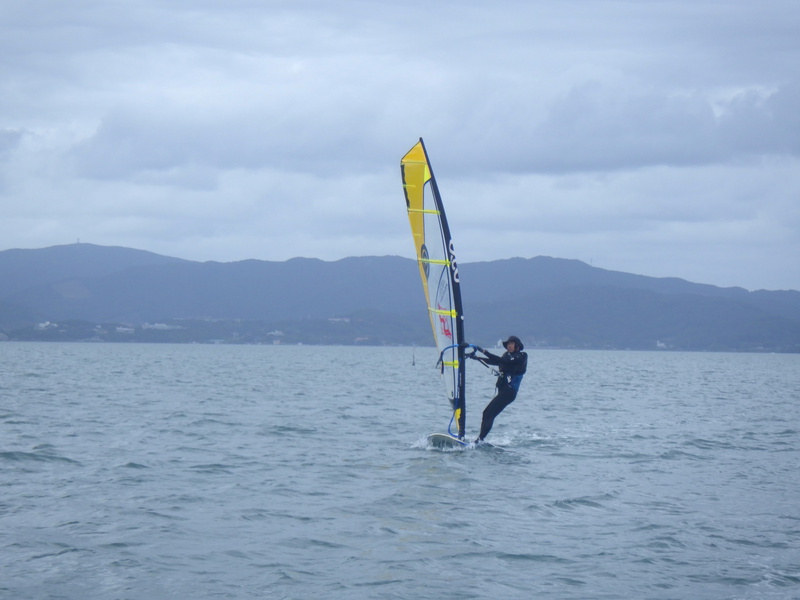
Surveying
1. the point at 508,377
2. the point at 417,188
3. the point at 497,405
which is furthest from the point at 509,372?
the point at 417,188

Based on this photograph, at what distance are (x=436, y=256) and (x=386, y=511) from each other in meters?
5.11

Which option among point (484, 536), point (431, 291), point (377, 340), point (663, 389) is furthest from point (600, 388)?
point (377, 340)

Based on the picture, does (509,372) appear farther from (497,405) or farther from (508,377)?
(497,405)

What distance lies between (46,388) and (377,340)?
158 metres

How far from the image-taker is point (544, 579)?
7895 millimetres

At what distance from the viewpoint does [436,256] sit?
47.1 ft

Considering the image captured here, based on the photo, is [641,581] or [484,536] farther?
[484,536]

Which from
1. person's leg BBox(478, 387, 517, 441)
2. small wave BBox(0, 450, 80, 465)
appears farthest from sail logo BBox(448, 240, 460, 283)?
small wave BBox(0, 450, 80, 465)

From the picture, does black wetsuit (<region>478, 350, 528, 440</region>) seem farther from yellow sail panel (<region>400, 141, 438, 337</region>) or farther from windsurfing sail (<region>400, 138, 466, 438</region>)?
yellow sail panel (<region>400, 141, 438, 337</region>)

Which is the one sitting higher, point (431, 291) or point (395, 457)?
point (431, 291)

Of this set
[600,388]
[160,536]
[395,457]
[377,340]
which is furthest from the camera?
[377,340]

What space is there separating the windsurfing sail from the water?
1773 millimetres

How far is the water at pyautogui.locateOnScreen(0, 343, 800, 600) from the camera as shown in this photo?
7785 millimetres

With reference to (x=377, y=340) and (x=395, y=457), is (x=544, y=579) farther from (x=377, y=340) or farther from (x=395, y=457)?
(x=377, y=340)
